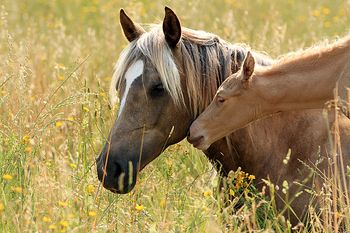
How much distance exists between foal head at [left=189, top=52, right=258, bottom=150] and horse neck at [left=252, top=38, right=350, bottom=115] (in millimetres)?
67

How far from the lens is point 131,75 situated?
5004mm

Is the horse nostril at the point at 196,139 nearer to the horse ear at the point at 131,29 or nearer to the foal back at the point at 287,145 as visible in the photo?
the foal back at the point at 287,145

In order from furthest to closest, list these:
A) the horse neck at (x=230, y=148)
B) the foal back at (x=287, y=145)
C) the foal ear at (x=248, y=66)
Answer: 1. the horse neck at (x=230, y=148)
2. the foal back at (x=287, y=145)
3. the foal ear at (x=248, y=66)

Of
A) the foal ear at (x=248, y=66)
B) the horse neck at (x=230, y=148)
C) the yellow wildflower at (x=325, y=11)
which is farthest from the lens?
the yellow wildflower at (x=325, y=11)

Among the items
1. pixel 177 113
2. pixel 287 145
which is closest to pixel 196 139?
pixel 177 113

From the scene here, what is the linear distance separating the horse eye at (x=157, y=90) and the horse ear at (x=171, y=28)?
0.25 metres

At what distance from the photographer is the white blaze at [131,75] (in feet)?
16.3

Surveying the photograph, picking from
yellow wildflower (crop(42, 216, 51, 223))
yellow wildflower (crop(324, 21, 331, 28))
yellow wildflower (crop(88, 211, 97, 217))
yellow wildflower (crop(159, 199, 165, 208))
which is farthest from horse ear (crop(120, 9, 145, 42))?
yellow wildflower (crop(324, 21, 331, 28))

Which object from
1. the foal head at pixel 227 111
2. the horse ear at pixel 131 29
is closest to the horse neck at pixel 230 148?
the foal head at pixel 227 111

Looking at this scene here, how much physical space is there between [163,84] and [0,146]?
122 centimetres

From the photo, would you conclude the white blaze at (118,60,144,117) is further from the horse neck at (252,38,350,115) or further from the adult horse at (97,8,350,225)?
the horse neck at (252,38,350,115)

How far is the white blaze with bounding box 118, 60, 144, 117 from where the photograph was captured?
196 inches

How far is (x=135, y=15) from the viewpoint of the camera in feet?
24.0

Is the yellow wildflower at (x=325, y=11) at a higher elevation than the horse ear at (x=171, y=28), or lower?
lower
